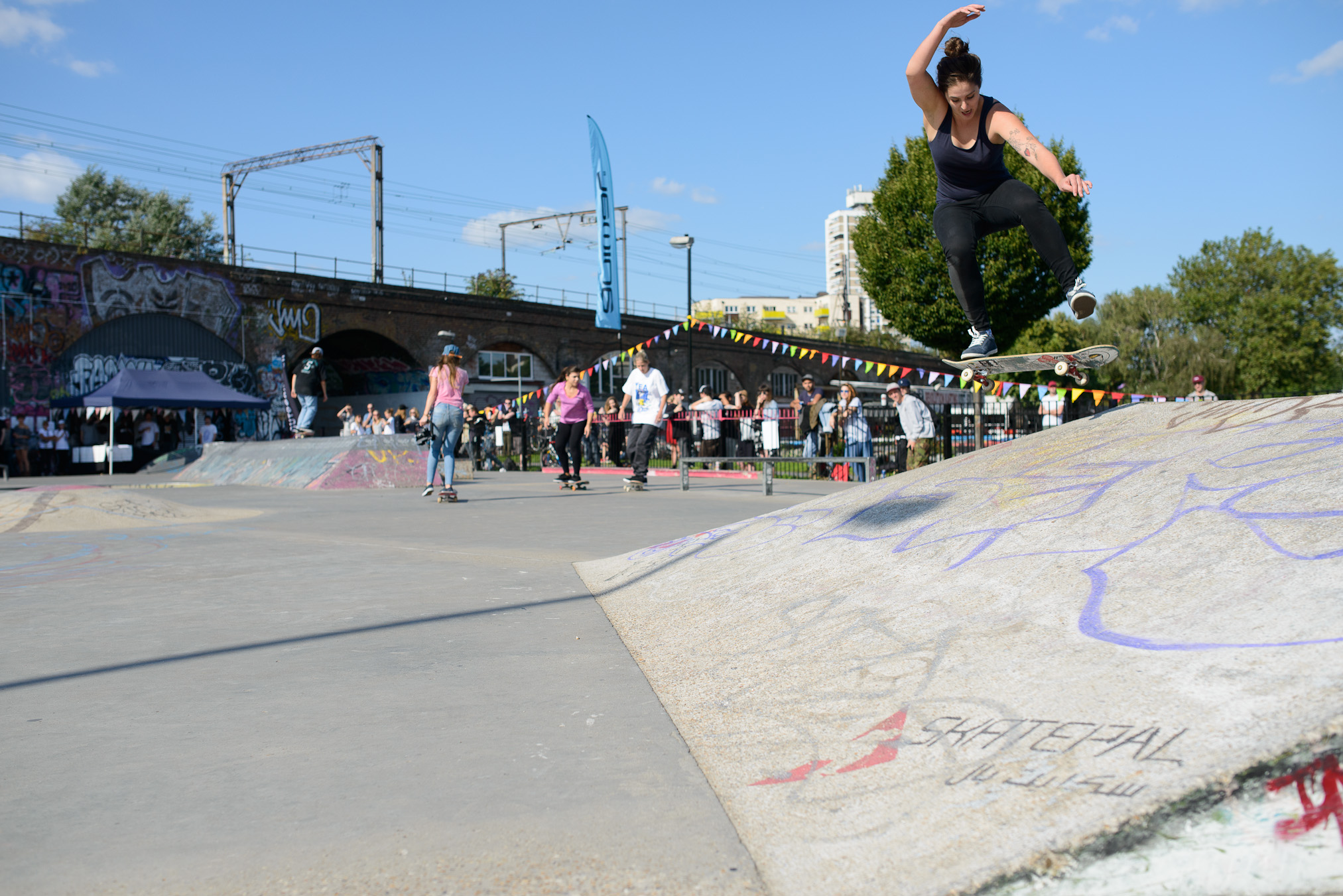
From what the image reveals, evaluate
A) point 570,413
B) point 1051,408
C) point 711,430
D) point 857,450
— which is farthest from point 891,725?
point 1051,408

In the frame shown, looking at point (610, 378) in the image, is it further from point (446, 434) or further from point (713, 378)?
point (446, 434)

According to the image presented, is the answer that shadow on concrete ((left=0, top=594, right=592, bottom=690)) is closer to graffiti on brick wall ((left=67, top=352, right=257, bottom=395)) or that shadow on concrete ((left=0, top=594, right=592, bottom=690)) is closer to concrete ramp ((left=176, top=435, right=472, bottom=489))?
concrete ramp ((left=176, top=435, right=472, bottom=489))

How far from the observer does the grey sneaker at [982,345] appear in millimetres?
6191

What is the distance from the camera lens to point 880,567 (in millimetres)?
3859

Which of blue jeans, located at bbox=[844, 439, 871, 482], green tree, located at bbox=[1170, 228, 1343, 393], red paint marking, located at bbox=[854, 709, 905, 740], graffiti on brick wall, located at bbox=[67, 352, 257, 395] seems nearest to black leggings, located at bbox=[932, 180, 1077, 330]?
red paint marking, located at bbox=[854, 709, 905, 740]

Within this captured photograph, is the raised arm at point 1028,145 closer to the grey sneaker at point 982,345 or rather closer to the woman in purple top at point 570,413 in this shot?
the grey sneaker at point 982,345

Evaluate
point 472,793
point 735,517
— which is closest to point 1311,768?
point 472,793


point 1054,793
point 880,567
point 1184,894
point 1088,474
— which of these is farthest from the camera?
point 1088,474

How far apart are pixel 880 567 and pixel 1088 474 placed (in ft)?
3.60

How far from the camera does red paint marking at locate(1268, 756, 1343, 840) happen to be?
1608 mm

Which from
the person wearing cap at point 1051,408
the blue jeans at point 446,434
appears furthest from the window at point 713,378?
the blue jeans at point 446,434

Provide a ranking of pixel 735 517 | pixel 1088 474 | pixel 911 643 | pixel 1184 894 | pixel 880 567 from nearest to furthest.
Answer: pixel 1184 894 → pixel 911 643 → pixel 880 567 → pixel 1088 474 → pixel 735 517

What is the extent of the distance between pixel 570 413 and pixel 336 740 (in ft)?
32.4

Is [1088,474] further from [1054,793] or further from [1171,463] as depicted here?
[1054,793]
